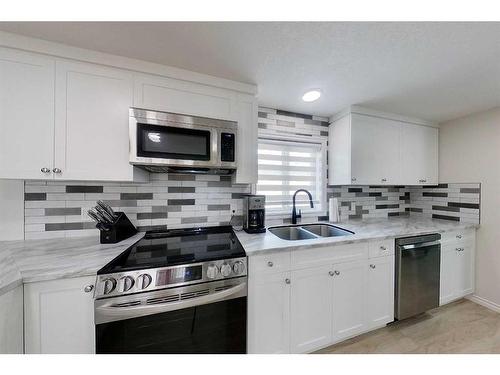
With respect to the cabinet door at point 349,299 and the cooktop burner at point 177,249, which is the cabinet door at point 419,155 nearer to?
the cabinet door at point 349,299

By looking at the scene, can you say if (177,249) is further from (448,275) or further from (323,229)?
(448,275)

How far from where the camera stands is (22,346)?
87 centimetres

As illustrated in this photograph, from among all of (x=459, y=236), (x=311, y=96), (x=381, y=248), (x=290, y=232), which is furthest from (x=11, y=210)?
(x=459, y=236)

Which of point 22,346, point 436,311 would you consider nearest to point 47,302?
point 22,346

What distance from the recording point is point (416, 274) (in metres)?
1.74

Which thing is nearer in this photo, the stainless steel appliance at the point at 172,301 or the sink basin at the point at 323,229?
the stainless steel appliance at the point at 172,301

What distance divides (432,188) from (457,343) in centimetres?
177

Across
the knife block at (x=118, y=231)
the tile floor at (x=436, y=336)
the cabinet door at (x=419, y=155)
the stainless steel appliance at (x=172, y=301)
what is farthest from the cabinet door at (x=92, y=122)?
the cabinet door at (x=419, y=155)

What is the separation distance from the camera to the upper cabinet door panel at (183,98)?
1.30 metres

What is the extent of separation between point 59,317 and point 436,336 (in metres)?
2.75

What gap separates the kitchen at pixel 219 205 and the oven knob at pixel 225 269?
0.01 metres

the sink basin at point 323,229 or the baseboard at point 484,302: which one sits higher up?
the sink basin at point 323,229

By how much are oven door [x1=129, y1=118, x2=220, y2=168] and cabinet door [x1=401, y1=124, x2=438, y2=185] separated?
2278 millimetres
